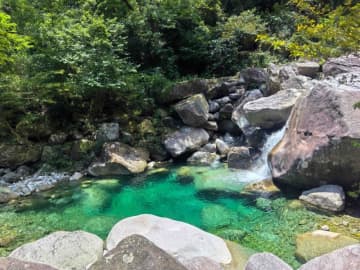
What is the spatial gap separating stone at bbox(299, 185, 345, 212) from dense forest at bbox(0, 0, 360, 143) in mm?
2693

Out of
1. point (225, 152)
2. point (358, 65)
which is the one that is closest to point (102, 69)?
point (225, 152)

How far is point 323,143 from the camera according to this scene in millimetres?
6012

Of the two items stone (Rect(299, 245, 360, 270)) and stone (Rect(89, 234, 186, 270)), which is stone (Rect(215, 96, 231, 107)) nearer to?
stone (Rect(299, 245, 360, 270))

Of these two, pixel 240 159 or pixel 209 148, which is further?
pixel 209 148

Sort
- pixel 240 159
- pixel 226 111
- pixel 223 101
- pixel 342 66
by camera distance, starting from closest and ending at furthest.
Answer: pixel 342 66 → pixel 240 159 → pixel 226 111 → pixel 223 101

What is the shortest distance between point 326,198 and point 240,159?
2.98 m

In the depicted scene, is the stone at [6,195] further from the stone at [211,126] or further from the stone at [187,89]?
the stone at [211,126]

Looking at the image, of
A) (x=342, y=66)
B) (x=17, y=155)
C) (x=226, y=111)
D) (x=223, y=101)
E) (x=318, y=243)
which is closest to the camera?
(x=318, y=243)

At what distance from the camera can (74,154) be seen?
9188mm

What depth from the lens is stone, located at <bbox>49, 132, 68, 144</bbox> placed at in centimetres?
943

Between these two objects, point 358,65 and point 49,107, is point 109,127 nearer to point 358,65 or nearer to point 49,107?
point 49,107

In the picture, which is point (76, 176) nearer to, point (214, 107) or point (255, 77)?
point (214, 107)

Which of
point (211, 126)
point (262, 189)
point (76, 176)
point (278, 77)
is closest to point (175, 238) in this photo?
point (262, 189)

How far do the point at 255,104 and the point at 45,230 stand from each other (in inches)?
233
